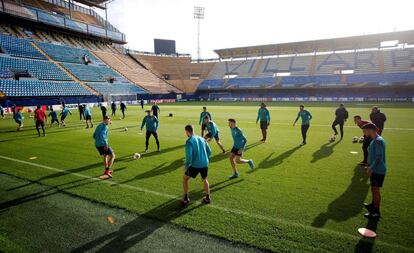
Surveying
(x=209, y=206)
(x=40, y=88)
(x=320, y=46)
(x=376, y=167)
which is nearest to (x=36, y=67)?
(x=40, y=88)

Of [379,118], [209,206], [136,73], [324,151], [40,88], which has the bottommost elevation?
[209,206]

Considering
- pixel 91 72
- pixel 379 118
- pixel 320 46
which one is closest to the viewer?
pixel 379 118

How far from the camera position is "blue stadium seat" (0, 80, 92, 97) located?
3716cm

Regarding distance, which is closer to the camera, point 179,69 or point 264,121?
point 264,121

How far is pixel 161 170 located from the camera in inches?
378

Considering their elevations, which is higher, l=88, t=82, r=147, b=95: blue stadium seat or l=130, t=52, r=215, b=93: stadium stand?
l=130, t=52, r=215, b=93: stadium stand

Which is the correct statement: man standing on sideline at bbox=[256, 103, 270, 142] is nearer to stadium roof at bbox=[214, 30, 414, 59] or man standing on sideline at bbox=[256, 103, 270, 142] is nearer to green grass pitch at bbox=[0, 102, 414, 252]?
green grass pitch at bbox=[0, 102, 414, 252]

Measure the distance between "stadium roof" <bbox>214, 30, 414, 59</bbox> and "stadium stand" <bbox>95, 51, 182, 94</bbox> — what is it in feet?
64.3

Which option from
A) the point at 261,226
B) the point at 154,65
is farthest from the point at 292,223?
the point at 154,65

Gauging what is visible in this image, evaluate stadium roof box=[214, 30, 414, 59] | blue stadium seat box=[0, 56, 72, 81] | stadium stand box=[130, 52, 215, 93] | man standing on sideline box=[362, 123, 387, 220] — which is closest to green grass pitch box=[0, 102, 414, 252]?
man standing on sideline box=[362, 123, 387, 220]

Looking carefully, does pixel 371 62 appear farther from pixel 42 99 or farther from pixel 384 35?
pixel 42 99

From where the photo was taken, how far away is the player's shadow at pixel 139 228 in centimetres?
495

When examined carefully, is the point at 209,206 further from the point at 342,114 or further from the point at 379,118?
the point at 342,114

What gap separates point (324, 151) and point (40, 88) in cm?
4393
